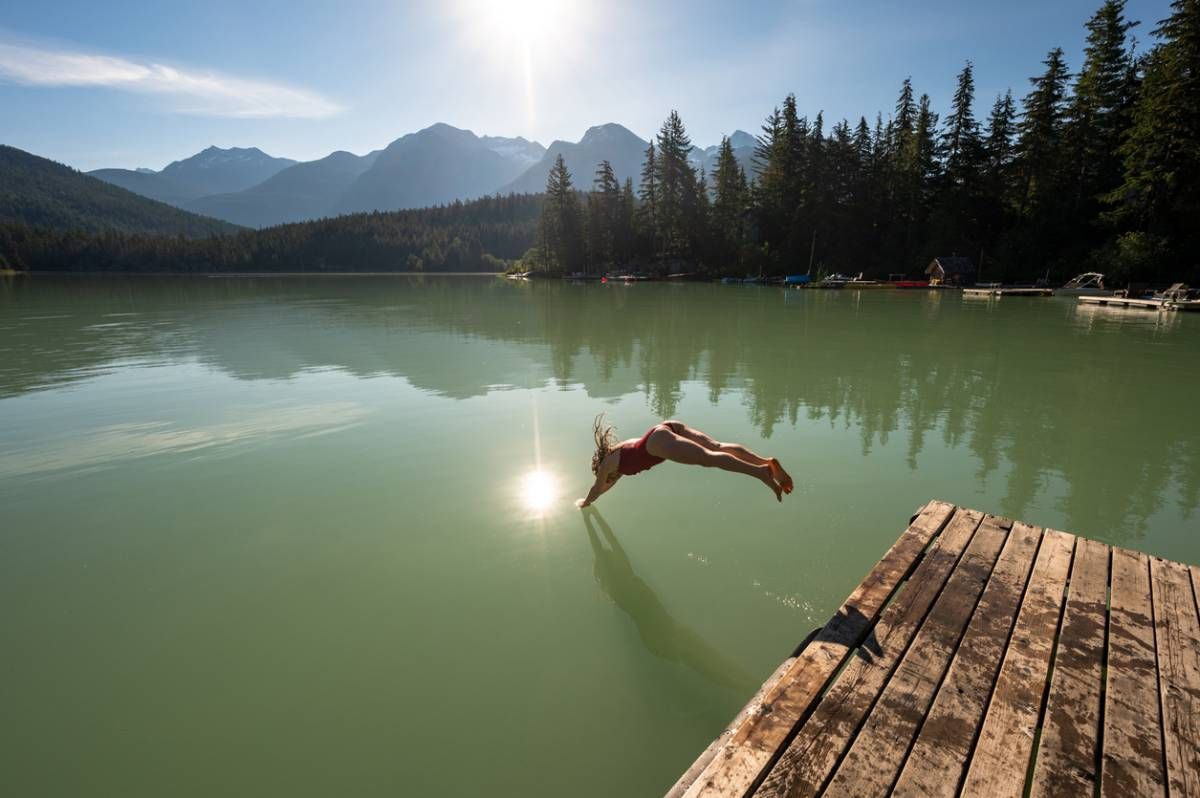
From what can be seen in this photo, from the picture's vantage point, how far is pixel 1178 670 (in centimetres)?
316

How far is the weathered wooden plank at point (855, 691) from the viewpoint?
249 cm

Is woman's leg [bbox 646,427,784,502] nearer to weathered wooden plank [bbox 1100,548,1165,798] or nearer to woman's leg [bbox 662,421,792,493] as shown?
woman's leg [bbox 662,421,792,493]

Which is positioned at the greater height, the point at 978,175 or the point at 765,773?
the point at 978,175

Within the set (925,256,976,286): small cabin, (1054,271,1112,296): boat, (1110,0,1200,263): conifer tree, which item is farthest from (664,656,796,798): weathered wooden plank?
(925,256,976,286): small cabin

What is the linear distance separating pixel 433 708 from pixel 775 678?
2501mm

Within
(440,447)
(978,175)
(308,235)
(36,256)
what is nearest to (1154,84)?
(978,175)

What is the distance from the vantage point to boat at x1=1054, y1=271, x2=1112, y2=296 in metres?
A: 45.9

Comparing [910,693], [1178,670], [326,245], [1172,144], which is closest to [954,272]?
[1172,144]

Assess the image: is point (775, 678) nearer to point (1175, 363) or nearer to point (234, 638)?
point (234, 638)

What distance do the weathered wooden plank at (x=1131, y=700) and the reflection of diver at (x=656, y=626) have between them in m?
2.09

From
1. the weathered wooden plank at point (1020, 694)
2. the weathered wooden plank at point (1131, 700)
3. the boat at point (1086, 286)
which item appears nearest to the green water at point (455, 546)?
the weathered wooden plank at point (1020, 694)

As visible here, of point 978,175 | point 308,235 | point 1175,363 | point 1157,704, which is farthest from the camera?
point 308,235

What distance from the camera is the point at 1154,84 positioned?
151ft

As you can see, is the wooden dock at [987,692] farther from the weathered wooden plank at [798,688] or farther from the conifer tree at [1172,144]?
the conifer tree at [1172,144]
